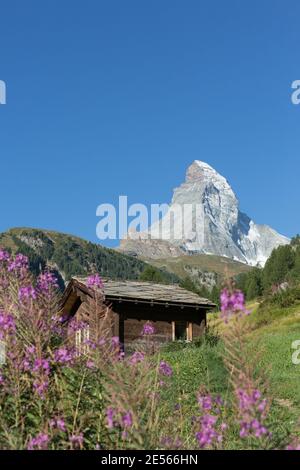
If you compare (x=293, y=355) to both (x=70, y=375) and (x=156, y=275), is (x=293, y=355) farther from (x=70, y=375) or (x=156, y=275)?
(x=156, y=275)

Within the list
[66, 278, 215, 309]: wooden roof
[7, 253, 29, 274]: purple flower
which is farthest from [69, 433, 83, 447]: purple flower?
[66, 278, 215, 309]: wooden roof

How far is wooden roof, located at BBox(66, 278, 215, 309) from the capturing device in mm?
27570

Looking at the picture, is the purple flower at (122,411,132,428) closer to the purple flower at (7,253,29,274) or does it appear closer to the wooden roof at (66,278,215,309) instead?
the purple flower at (7,253,29,274)

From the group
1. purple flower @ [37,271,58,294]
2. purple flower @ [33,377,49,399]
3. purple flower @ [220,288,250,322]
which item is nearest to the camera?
purple flower @ [220,288,250,322]

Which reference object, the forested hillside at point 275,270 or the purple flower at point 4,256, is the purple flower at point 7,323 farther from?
the forested hillside at point 275,270

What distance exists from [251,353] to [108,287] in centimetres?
2508

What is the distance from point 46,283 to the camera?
19.6 ft

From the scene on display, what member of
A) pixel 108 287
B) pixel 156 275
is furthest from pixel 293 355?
pixel 156 275

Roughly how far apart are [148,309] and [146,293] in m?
0.94

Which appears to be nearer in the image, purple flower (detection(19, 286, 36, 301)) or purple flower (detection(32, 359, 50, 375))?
purple flower (detection(32, 359, 50, 375))

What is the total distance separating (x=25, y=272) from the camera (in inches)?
240

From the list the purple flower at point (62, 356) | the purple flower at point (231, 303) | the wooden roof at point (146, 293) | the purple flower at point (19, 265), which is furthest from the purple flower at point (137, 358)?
the wooden roof at point (146, 293)
